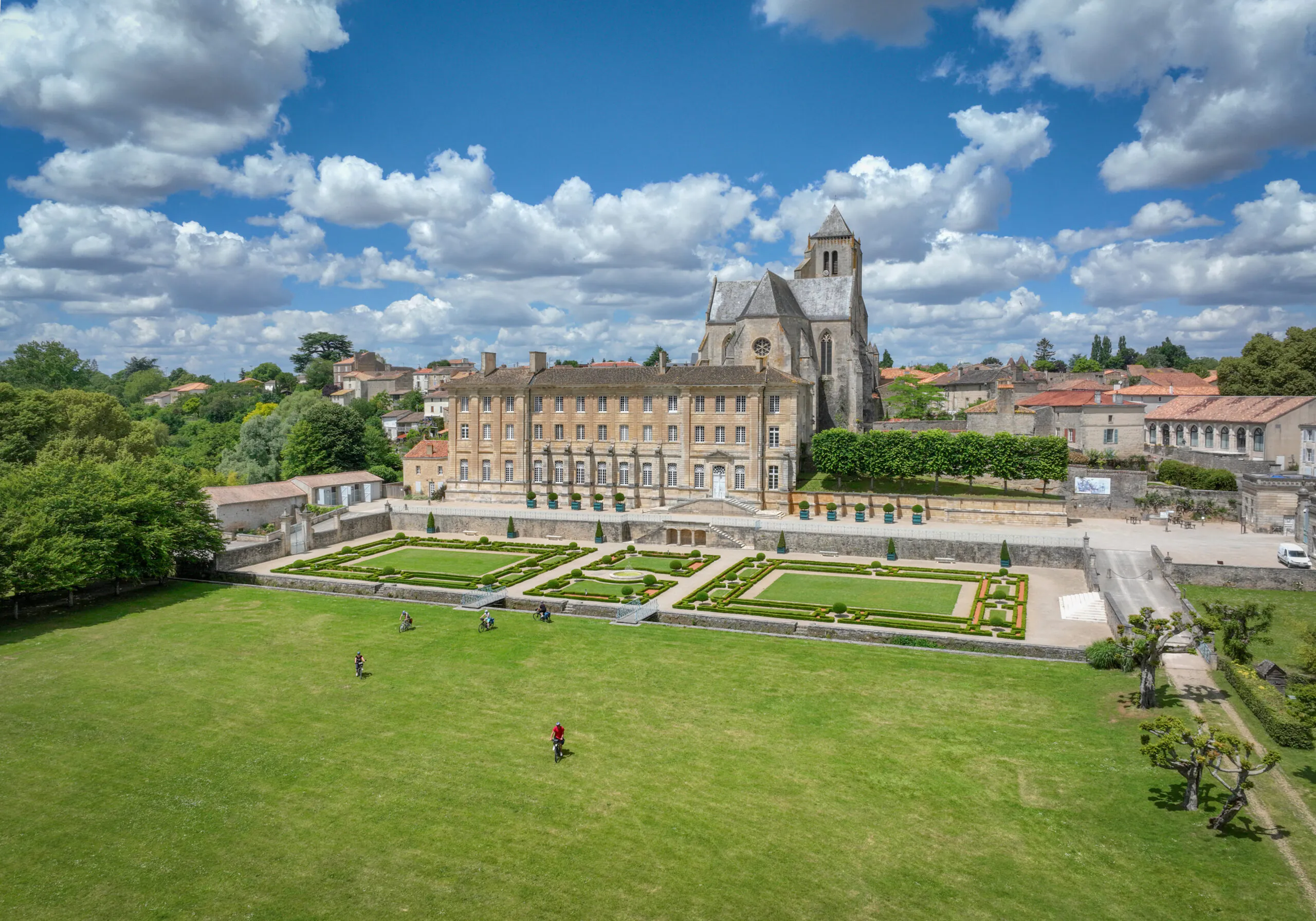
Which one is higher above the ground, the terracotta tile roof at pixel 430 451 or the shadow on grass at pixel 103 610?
the terracotta tile roof at pixel 430 451

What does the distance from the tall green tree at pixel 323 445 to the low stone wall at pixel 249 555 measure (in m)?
22.1

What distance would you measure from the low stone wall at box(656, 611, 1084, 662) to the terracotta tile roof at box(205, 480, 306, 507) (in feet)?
113

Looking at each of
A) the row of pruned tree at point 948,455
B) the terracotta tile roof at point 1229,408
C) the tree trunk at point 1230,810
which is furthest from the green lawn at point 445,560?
the terracotta tile roof at point 1229,408

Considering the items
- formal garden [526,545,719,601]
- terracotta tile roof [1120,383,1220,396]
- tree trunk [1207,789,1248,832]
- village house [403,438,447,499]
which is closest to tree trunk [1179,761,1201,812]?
tree trunk [1207,789,1248,832]

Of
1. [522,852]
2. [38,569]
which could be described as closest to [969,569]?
[522,852]

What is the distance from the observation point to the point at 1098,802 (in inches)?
742

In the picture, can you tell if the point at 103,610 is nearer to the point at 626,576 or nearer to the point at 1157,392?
the point at 626,576

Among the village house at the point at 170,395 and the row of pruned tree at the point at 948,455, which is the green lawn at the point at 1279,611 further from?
the village house at the point at 170,395

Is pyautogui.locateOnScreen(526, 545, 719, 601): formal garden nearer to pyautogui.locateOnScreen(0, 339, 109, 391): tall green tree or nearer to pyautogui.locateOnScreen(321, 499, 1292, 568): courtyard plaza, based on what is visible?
pyautogui.locateOnScreen(321, 499, 1292, 568): courtyard plaza

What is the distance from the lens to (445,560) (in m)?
46.7

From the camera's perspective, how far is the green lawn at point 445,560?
4403 cm

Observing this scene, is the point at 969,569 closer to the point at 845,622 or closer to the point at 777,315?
the point at 845,622

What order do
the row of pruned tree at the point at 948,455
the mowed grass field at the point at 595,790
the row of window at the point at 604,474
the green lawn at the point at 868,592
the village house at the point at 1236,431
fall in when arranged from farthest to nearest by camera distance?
the row of window at the point at 604,474, the row of pruned tree at the point at 948,455, the village house at the point at 1236,431, the green lawn at the point at 868,592, the mowed grass field at the point at 595,790

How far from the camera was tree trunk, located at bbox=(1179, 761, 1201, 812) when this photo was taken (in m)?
18.1
